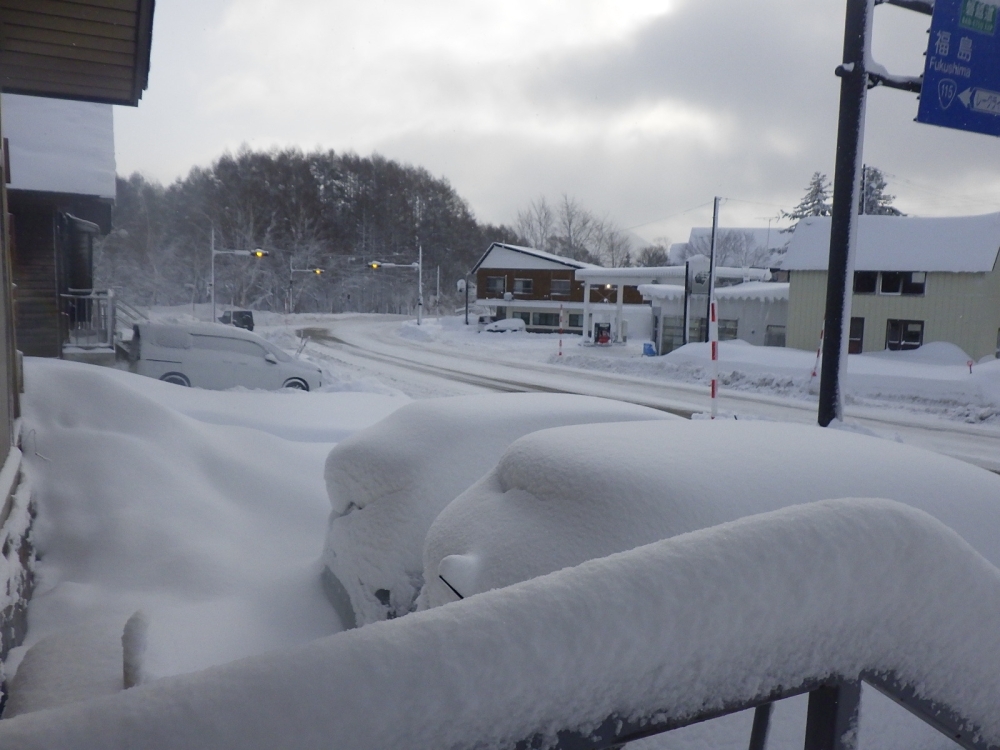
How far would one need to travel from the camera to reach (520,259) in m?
48.5

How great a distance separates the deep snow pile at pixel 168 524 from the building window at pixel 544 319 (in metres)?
Result: 40.2

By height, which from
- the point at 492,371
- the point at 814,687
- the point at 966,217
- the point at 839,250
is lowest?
the point at 492,371

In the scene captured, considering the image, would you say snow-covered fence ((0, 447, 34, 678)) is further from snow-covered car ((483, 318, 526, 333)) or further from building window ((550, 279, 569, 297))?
building window ((550, 279, 569, 297))

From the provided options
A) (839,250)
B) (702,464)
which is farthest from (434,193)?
(702,464)

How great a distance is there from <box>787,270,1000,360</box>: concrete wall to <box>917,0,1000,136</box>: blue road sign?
566 inches

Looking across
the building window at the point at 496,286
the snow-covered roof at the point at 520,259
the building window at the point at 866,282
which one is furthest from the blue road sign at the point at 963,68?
the building window at the point at 496,286

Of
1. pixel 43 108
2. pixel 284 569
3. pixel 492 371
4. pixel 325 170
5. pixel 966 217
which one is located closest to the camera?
pixel 284 569

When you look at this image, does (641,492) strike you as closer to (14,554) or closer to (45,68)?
(14,554)

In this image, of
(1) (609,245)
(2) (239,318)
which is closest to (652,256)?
(1) (609,245)

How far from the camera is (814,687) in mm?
1089

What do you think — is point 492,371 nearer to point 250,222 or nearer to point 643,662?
point 643,662

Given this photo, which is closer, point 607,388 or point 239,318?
point 607,388

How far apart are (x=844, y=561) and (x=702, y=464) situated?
126 cm

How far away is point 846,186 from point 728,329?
1859 centimetres
